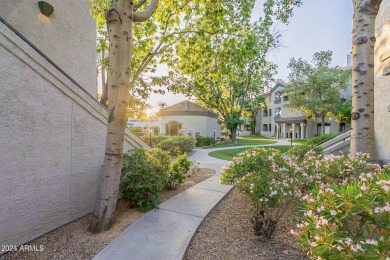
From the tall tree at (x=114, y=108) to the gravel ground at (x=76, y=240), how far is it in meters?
0.21

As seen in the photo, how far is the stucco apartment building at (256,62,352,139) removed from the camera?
32375 mm

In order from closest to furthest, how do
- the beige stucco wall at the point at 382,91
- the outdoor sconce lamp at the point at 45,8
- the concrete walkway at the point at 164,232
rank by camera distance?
1. the concrete walkway at the point at 164,232
2. the outdoor sconce lamp at the point at 45,8
3. the beige stucco wall at the point at 382,91

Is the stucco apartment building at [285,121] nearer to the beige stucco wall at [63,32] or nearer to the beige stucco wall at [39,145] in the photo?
the beige stucco wall at [63,32]

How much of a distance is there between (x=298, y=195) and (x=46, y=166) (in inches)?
188

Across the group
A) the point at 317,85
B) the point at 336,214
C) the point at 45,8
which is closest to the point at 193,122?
the point at 317,85

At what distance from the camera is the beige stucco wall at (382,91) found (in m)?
7.20

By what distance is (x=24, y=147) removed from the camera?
3445 mm

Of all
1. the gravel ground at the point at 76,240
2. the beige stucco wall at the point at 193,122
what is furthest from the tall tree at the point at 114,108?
the beige stucco wall at the point at 193,122

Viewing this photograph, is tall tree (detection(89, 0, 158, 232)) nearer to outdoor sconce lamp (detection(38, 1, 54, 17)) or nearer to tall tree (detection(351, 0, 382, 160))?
outdoor sconce lamp (detection(38, 1, 54, 17))

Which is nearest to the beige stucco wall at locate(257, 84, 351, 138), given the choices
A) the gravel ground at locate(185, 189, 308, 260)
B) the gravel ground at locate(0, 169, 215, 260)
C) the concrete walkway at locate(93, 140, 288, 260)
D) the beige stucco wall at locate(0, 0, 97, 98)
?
the beige stucco wall at locate(0, 0, 97, 98)

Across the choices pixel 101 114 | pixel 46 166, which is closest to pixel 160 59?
pixel 101 114

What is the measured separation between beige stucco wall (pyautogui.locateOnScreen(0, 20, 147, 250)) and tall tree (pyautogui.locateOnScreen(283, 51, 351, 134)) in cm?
2873

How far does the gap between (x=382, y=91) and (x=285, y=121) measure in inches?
1309

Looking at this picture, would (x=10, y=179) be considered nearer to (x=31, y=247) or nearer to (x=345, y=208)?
(x=31, y=247)
